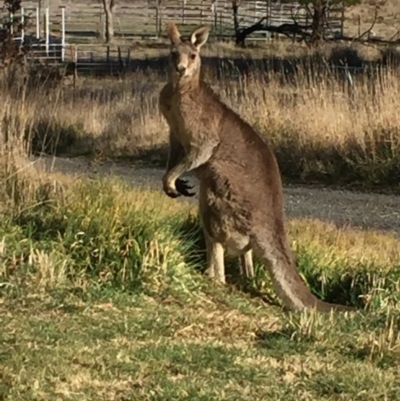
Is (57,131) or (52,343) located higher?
(52,343)

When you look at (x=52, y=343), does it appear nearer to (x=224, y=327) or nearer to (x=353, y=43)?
(x=224, y=327)

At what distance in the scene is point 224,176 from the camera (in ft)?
23.4

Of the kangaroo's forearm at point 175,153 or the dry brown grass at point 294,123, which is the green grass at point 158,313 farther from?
the dry brown grass at point 294,123

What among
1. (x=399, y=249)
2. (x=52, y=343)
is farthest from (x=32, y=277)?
(x=399, y=249)

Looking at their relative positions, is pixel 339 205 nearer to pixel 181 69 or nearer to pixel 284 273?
pixel 181 69

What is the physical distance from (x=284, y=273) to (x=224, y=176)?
0.82 metres

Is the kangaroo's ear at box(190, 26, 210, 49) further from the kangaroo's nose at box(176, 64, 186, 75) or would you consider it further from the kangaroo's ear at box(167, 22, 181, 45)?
the kangaroo's nose at box(176, 64, 186, 75)

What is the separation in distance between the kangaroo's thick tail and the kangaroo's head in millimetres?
1299

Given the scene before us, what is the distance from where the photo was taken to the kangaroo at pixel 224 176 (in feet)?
22.8

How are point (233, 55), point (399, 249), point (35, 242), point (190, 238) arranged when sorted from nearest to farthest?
point (35, 242) < point (190, 238) < point (399, 249) < point (233, 55)

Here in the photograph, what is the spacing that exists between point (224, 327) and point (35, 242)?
1607 millimetres

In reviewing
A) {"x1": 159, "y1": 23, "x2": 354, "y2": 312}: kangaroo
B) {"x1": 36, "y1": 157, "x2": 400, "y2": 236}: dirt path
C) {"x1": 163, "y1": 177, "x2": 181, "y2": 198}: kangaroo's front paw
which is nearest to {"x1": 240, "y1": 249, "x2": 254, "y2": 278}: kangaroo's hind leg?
{"x1": 159, "y1": 23, "x2": 354, "y2": 312}: kangaroo

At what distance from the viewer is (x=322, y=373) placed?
5.14 m

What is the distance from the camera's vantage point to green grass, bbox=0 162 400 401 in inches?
193
